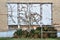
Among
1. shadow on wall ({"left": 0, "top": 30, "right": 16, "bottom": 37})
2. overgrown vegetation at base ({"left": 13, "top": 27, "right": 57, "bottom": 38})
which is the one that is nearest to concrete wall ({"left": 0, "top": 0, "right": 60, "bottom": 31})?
shadow on wall ({"left": 0, "top": 30, "right": 16, "bottom": 37})

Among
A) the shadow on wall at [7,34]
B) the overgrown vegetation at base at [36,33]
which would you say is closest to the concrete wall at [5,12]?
the shadow on wall at [7,34]

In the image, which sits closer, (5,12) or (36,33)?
(36,33)

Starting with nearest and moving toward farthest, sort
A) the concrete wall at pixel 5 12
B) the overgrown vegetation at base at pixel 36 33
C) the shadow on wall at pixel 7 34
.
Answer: the overgrown vegetation at base at pixel 36 33 < the shadow on wall at pixel 7 34 < the concrete wall at pixel 5 12

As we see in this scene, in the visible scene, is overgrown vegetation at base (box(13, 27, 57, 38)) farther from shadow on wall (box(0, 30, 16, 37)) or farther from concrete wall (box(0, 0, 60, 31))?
concrete wall (box(0, 0, 60, 31))

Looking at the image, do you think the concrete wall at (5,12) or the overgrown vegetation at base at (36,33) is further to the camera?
the concrete wall at (5,12)

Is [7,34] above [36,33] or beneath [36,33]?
beneath

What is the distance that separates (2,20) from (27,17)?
60.5 inches

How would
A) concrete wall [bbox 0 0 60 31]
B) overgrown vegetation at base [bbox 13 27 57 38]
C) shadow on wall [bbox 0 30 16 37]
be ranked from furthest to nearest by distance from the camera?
concrete wall [bbox 0 0 60 31]
shadow on wall [bbox 0 30 16 37]
overgrown vegetation at base [bbox 13 27 57 38]

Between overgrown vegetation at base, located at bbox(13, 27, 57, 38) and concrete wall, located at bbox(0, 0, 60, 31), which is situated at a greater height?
concrete wall, located at bbox(0, 0, 60, 31)

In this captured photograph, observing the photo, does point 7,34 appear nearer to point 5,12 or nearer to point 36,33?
point 5,12

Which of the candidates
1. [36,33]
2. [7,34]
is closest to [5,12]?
[7,34]

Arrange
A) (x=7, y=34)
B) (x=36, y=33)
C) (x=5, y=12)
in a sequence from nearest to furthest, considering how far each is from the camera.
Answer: (x=36, y=33) < (x=7, y=34) < (x=5, y=12)

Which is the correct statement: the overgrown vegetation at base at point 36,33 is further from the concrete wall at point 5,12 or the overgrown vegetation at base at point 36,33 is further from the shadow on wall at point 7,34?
the concrete wall at point 5,12

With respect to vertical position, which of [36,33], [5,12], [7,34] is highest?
[5,12]
